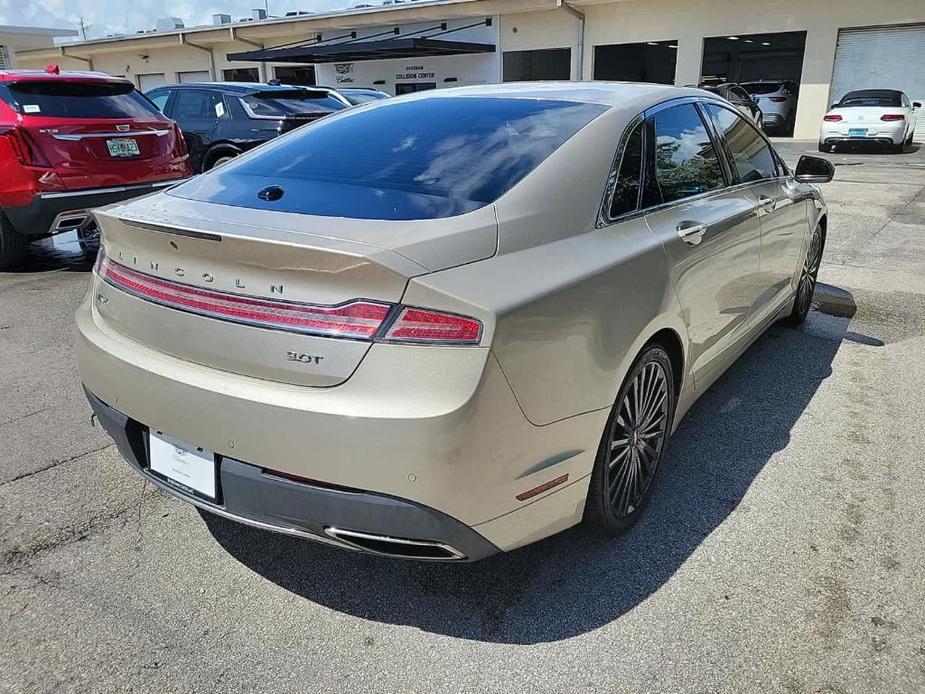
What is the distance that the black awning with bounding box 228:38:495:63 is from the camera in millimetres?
25283

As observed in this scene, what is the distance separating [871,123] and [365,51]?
1717 centimetres

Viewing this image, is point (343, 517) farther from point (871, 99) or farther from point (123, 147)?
point (871, 99)

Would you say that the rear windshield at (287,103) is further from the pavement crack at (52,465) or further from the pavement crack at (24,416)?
the pavement crack at (52,465)

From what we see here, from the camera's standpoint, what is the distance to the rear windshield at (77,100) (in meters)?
6.31

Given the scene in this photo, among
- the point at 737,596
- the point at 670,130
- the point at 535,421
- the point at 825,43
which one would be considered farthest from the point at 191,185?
the point at 825,43

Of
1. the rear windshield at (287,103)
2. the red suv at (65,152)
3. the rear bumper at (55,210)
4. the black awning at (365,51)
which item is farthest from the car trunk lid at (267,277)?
the black awning at (365,51)

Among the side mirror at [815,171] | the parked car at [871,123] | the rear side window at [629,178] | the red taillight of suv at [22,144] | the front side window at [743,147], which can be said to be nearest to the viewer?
the rear side window at [629,178]

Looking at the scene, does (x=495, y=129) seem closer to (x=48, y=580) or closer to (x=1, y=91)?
(x=48, y=580)

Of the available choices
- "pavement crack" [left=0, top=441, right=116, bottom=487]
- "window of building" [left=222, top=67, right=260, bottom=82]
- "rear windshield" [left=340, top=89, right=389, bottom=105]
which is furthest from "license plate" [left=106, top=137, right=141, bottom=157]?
"window of building" [left=222, top=67, right=260, bottom=82]

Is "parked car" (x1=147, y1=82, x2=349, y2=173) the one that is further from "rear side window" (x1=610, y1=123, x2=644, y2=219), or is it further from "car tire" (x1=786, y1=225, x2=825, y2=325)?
"rear side window" (x1=610, y1=123, x2=644, y2=219)

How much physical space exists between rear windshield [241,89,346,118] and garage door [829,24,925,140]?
687 inches

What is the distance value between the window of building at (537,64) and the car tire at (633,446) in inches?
1025

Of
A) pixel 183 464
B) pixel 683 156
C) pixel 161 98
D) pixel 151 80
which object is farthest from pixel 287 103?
pixel 151 80

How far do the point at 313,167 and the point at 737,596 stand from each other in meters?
2.05
